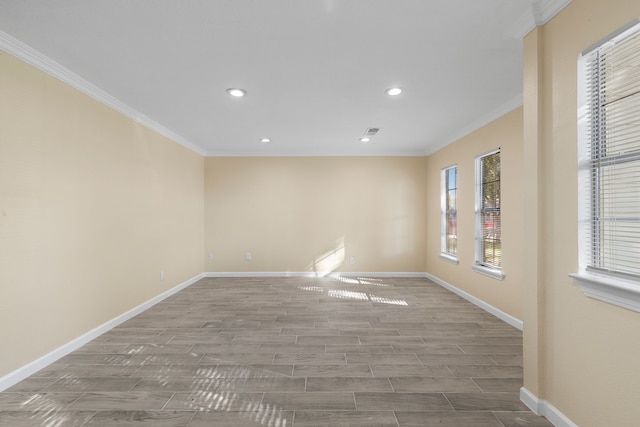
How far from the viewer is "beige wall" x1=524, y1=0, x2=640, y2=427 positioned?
137cm

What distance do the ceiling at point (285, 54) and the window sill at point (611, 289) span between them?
1571mm

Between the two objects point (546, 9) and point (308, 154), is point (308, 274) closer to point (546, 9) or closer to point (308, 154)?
point (308, 154)

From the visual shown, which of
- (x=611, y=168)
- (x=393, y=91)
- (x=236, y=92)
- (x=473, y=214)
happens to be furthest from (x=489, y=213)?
(x=236, y=92)

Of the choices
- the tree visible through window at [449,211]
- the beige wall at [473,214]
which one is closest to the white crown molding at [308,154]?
the beige wall at [473,214]

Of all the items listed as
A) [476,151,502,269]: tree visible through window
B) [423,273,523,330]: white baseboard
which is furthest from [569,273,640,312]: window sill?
[476,151,502,269]: tree visible through window

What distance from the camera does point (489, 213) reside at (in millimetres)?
3846

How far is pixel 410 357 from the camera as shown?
2.52 meters

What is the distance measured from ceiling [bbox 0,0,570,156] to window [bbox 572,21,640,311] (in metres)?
0.49

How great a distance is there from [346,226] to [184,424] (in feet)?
14.3

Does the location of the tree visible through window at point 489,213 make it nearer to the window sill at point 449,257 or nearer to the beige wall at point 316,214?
the window sill at point 449,257

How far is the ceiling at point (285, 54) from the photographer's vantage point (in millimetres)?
1789

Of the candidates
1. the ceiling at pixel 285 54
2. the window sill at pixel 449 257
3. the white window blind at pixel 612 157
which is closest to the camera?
the white window blind at pixel 612 157

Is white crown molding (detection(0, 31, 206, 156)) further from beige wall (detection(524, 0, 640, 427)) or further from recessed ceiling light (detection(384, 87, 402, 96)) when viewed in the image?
beige wall (detection(524, 0, 640, 427))

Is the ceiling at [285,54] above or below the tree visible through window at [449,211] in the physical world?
above
